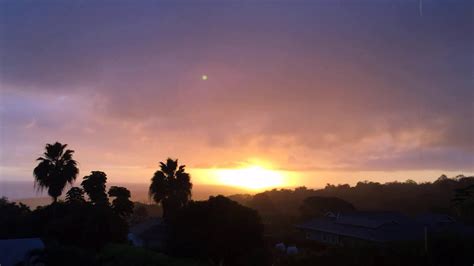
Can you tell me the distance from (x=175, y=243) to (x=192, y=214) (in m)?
2.89

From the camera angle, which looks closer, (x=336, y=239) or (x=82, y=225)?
(x=82, y=225)

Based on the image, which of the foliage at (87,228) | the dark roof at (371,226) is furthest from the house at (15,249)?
the dark roof at (371,226)

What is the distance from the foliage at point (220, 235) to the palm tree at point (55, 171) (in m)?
15.0

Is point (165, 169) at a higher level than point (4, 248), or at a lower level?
higher

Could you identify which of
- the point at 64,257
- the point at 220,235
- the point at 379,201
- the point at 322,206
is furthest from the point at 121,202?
the point at 379,201

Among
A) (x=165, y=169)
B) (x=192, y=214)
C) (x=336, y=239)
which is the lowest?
(x=336, y=239)

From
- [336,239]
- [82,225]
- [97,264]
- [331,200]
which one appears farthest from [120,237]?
[331,200]

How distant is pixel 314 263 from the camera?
88.0 feet

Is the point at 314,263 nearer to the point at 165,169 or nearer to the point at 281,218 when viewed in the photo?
the point at 165,169

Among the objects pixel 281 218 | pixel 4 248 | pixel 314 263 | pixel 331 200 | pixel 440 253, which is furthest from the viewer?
pixel 331 200

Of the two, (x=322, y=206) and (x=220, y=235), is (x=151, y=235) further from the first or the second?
(x=322, y=206)

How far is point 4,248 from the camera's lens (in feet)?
102

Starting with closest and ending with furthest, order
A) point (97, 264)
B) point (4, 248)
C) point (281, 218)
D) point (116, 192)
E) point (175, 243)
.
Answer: point (97, 264) < point (4, 248) < point (175, 243) < point (116, 192) < point (281, 218)

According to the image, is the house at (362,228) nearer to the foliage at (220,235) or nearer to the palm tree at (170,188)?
the foliage at (220,235)
